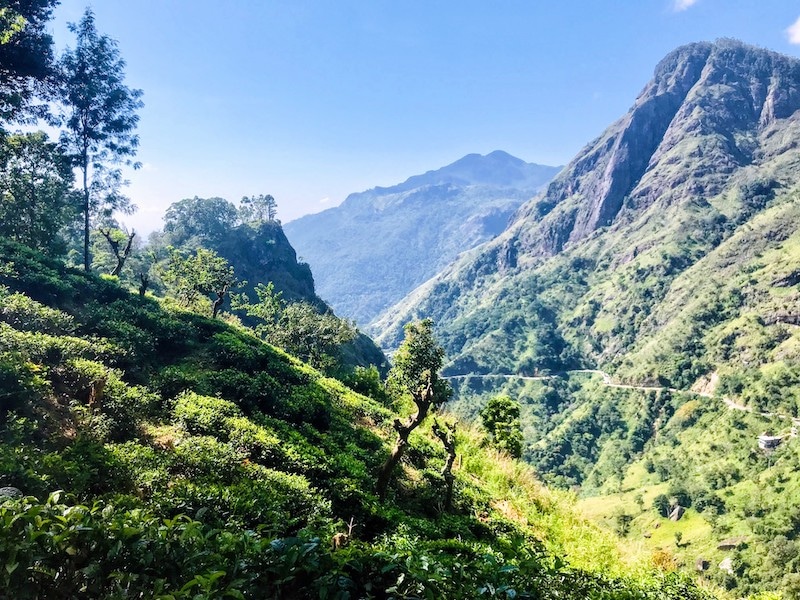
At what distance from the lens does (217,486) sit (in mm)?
6973

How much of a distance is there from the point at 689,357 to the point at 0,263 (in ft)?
540

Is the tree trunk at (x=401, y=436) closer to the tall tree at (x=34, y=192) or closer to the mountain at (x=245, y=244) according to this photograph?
the tall tree at (x=34, y=192)

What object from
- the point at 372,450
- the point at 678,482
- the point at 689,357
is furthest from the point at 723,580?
the point at 689,357

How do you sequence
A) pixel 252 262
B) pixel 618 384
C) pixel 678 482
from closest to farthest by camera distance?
pixel 678 482, pixel 252 262, pixel 618 384

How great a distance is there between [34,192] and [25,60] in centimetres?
1266

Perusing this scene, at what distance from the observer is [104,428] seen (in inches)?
325

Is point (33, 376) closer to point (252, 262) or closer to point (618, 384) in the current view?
point (252, 262)

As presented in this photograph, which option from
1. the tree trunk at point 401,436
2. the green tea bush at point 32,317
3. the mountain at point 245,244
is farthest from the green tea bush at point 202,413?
the mountain at point 245,244

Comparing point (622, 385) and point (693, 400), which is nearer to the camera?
point (693, 400)

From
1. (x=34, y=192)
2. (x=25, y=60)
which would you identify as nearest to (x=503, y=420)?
(x=25, y=60)

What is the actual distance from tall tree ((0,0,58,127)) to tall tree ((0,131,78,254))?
241 inches

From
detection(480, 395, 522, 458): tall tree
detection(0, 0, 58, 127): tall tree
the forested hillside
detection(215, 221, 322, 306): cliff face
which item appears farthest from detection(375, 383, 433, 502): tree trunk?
detection(215, 221, 322, 306): cliff face

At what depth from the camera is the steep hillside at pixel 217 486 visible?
3.01 m

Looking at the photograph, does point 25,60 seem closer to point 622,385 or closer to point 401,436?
point 401,436
